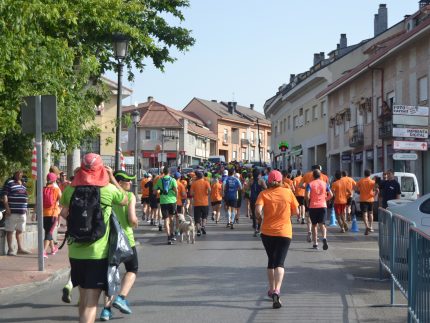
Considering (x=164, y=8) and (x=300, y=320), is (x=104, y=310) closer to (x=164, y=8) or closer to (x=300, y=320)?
(x=300, y=320)

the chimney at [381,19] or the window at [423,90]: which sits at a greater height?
the chimney at [381,19]

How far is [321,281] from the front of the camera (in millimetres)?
10398

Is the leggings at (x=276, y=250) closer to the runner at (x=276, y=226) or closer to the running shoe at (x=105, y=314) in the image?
the runner at (x=276, y=226)

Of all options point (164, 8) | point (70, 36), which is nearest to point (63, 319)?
point (70, 36)

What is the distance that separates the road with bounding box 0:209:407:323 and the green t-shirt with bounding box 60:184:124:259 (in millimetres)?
2050

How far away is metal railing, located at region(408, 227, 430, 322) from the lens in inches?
217

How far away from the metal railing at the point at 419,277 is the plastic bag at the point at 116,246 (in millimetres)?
2505

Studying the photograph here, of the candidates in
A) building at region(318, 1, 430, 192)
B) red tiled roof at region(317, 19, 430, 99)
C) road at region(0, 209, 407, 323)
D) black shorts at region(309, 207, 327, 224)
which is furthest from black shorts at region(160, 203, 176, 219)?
red tiled roof at region(317, 19, 430, 99)

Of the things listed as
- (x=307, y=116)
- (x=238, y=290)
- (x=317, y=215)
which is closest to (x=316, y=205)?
(x=317, y=215)

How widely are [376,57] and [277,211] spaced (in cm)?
Result: 2718

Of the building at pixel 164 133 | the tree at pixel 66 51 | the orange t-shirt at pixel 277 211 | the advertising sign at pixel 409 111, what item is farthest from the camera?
the building at pixel 164 133

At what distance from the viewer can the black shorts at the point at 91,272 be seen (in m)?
5.74

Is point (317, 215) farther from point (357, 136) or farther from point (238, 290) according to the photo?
point (357, 136)

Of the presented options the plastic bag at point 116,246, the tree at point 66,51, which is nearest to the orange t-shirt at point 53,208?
the tree at point 66,51
